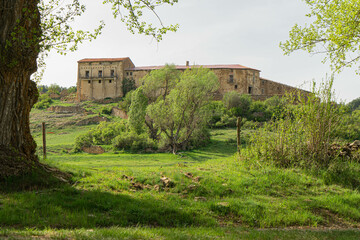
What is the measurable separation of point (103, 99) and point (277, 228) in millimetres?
65344

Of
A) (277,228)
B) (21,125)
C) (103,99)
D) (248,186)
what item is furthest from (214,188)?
(103,99)

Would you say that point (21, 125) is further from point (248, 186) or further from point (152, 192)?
point (248, 186)

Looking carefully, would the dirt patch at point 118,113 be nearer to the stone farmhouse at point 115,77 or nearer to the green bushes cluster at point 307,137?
the stone farmhouse at point 115,77

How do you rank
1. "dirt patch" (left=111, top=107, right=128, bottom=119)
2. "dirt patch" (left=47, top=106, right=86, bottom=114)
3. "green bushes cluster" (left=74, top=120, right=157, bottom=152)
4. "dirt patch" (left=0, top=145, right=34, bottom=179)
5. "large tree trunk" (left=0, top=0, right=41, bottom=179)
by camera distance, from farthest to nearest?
1. "dirt patch" (left=47, top=106, right=86, bottom=114)
2. "dirt patch" (left=111, top=107, right=128, bottom=119)
3. "green bushes cluster" (left=74, top=120, right=157, bottom=152)
4. "large tree trunk" (left=0, top=0, right=41, bottom=179)
5. "dirt patch" (left=0, top=145, right=34, bottom=179)

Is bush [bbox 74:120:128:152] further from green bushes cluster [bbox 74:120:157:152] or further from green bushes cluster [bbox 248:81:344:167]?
green bushes cluster [bbox 248:81:344:167]

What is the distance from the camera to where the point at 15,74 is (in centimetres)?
800

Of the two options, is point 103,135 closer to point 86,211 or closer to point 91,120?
point 91,120

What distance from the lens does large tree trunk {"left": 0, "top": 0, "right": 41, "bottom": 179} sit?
25.3ft

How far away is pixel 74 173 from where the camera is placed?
9.43 m

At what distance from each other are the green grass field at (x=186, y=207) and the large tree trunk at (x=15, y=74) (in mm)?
1119

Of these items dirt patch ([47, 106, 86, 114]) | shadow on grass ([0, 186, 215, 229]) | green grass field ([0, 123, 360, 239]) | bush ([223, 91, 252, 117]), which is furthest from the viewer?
dirt patch ([47, 106, 86, 114])

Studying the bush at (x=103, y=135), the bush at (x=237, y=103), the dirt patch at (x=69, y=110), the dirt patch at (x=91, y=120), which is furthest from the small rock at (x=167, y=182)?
the dirt patch at (x=69, y=110)

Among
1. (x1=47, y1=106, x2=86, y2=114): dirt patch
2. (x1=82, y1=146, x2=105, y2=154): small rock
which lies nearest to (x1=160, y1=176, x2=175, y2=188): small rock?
(x1=82, y1=146, x2=105, y2=154): small rock

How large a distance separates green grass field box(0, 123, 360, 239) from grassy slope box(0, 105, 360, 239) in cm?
2
